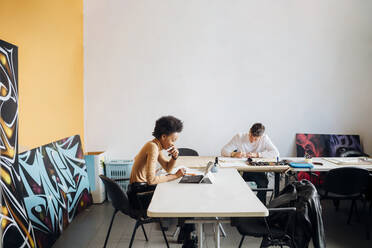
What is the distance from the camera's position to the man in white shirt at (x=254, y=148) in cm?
397

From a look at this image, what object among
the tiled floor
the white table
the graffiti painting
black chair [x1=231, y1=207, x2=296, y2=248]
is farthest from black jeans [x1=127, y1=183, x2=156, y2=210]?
the graffiti painting

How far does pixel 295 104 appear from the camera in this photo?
195 inches

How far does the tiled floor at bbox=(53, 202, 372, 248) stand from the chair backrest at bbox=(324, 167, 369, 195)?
21.8 inches

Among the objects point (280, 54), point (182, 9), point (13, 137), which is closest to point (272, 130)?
point (280, 54)

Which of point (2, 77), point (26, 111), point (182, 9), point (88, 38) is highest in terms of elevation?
point (182, 9)

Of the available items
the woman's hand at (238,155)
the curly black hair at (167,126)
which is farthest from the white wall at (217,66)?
the curly black hair at (167,126)

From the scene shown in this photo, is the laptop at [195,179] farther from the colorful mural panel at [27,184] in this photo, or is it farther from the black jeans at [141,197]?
the colorful mural panel at [27,184]

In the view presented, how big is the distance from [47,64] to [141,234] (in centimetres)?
226

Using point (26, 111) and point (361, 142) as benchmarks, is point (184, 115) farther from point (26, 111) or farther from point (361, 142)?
point (361, 142)

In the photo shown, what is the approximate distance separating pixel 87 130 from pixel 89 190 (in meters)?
1.03

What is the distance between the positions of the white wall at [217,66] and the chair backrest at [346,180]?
1.76m

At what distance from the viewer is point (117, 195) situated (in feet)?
8.72

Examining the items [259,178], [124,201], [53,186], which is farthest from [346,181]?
[53,186]

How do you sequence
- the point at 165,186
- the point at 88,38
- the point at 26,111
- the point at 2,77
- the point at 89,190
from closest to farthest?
the point at 2,77, the point at 165,186, the point at 26,111, the point at 89,190, the point at 88,38
